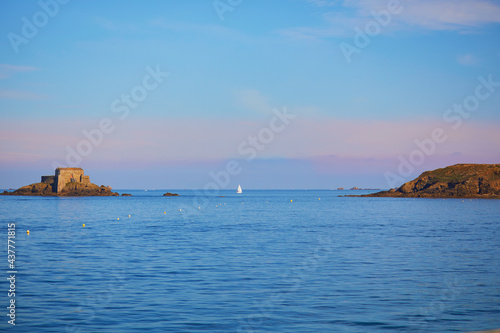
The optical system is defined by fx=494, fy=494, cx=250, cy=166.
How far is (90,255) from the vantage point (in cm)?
4162

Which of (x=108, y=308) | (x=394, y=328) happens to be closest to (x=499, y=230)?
(x=394, y=328)

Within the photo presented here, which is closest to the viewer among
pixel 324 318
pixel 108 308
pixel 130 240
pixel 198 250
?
pixel 324 318

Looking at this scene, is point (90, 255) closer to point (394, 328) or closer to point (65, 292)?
point (65, 292)

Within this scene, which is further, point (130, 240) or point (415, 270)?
point (130, 240)

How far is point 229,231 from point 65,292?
130 ft

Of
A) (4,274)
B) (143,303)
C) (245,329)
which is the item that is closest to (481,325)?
(245,329)

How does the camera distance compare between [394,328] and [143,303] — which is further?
[143,303]

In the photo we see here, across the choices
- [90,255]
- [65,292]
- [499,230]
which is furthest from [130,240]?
[499,230]

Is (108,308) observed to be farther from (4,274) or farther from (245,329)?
(4,274)

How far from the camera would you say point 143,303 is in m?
24.2

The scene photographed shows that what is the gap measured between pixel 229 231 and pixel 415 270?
115 feet

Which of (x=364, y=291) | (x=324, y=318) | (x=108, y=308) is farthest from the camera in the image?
(x=364, y=291)

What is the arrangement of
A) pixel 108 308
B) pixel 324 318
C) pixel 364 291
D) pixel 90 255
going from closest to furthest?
pixel 324 318
pixel 108 308
pixel 364 291
pixel 90 255

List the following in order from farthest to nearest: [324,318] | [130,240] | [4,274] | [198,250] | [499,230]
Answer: [499,230]
[130,240]
[198,250]
[4,274]
[324,318]
